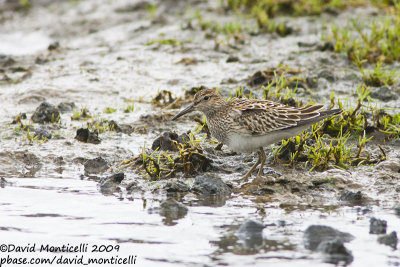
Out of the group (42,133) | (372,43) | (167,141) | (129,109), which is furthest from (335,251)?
(372,43)

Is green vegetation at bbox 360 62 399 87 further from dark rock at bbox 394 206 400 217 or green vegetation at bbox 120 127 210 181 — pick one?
dark rock at bbox 394 206 400 217

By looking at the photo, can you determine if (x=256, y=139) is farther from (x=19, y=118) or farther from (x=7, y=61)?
(x=7, y=61)

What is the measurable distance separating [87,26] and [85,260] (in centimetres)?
1243

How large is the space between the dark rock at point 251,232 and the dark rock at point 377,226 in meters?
1.15

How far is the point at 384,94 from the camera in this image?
11102 mm

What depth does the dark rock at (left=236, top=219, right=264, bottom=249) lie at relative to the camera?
21.3 feet

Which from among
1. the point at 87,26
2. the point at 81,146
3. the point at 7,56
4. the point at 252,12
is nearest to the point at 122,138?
the point at 81,146

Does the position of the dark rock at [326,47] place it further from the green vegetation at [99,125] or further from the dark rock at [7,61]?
the dark rock at [7,61]

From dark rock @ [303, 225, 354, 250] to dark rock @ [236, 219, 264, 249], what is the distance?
0.47m

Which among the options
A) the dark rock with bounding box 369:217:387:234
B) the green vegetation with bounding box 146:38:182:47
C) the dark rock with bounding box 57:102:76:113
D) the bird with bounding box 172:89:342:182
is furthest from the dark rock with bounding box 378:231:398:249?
the green vegetation with bounding box 146:38:182:47

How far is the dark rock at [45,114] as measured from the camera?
35.7 feet

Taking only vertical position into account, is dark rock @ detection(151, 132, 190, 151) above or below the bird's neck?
below

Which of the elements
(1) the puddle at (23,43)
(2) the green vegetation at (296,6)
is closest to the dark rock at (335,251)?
(2) the green vegetation at (296,6)

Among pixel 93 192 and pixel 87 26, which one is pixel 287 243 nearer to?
pixel 93 192
